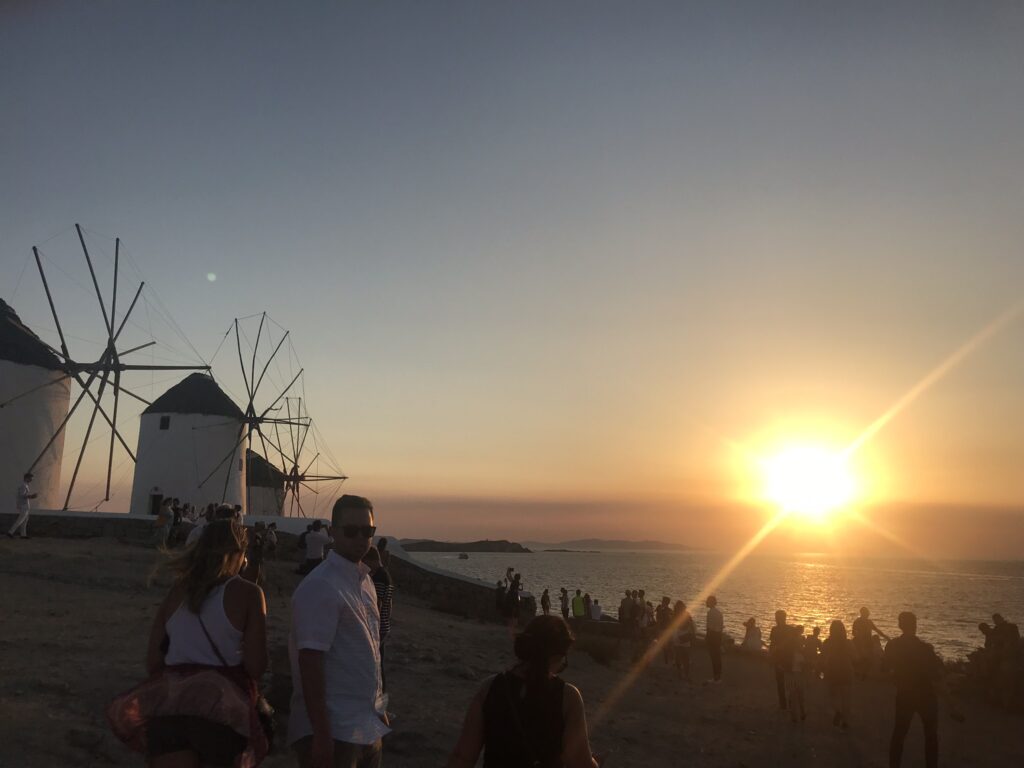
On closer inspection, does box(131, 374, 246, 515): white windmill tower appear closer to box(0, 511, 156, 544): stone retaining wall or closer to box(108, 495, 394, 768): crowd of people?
box(0, 511, 156, 544): stone retaining wall

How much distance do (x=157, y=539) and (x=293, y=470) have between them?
3398 centimetres

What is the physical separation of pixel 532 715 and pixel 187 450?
115 ft

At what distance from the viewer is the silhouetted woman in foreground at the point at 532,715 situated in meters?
2.97

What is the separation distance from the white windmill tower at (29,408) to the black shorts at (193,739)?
91.8ft

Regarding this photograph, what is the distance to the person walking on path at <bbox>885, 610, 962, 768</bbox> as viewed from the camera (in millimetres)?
7566

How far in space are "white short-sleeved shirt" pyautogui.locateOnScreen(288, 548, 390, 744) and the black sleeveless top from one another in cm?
59

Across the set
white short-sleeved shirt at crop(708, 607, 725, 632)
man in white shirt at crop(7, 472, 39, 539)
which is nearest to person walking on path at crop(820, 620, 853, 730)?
white short-sleeved shirt at crop(708, 607, 725, 632)

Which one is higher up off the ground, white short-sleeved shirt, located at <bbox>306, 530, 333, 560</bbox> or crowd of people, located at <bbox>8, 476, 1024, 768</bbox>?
crowd of people, located at <bbox>8, 476, 1024, 768</bbox>

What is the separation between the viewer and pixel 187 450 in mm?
34688

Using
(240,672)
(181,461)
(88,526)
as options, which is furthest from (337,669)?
(181,461)

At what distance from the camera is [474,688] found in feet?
32.7

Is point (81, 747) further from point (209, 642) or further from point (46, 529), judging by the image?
point (46, 529)

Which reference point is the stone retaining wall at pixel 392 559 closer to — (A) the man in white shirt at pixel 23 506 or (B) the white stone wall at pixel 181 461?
(A) the man in white shirt at pixel 23 506

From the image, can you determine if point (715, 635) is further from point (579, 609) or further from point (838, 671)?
point (579, 609)
